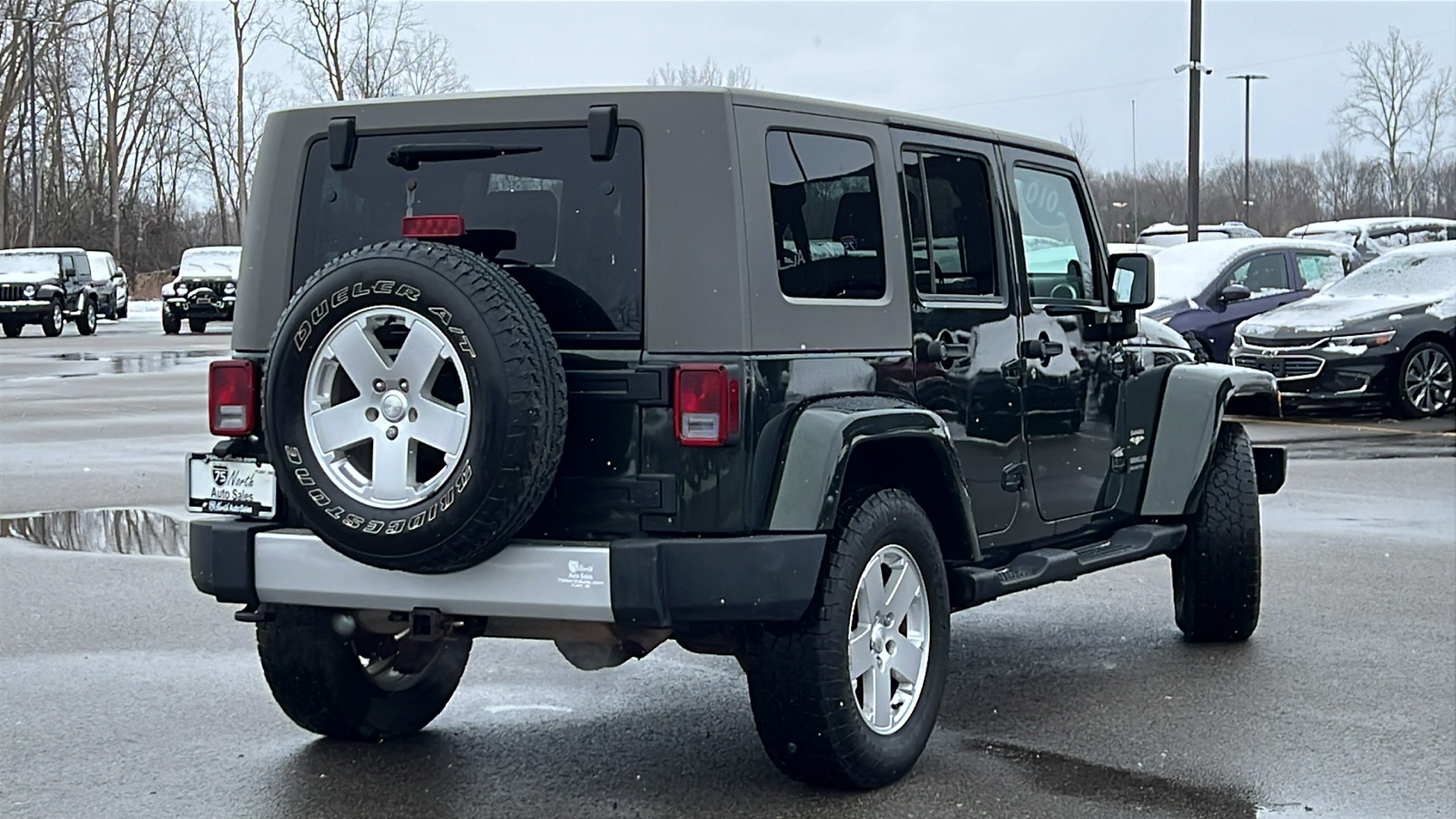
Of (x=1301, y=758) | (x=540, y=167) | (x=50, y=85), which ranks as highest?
(x=50, y=85)

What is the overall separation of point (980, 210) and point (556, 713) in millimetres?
2183

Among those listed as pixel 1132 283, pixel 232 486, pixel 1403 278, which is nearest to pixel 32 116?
pixel 1403 278

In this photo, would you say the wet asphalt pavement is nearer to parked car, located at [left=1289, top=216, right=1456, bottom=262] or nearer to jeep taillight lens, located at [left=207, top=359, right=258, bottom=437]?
jeep taillight lens, located at [left=207, top=359, right=258, bottom=437]

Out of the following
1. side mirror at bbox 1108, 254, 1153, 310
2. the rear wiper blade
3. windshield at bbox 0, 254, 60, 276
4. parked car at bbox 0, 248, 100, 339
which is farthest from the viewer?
windshield at bbox 0, 254, 60, 276

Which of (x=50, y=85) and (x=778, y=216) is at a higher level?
(x=50, y=85)

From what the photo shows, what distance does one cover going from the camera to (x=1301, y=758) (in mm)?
5496

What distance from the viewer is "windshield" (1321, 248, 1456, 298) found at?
1756 cm

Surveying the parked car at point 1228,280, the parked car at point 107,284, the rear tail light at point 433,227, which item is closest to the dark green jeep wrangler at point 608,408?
the rear tail light at point 433,227

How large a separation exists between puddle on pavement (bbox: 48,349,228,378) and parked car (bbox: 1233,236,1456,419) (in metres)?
15.0

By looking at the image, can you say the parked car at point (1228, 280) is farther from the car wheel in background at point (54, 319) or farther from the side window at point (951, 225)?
the car wheel in background at point (54, 319)

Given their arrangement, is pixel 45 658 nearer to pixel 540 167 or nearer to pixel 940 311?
pixel 540 167

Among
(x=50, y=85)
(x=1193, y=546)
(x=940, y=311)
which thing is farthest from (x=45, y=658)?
(x=50, y=85)

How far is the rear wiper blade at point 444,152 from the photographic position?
5.02 m

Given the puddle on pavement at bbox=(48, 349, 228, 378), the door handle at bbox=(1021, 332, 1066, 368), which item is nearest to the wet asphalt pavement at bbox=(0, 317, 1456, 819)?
the door handle at bbox=(1021, 332, 1066, 368)
